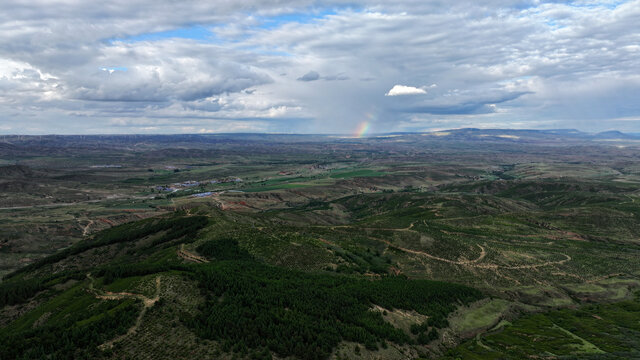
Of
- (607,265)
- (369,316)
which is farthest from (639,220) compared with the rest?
(369,316)

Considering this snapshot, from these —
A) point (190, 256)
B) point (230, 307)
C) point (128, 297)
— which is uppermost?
point (128, 297)

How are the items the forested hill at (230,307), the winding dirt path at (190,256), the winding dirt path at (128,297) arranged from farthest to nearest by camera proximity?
1. the winding dirt path at (190,256)
2. the forested hill at (230,307)
3. the winding dirt path at (128,297)

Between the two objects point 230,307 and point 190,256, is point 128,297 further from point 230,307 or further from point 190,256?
point 190,256

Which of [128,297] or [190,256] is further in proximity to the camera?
[190,256]

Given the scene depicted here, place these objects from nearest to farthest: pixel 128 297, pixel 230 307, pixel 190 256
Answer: pixel 230 307, pixel 128 297, pixel 190 256

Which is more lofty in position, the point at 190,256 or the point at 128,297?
the point at 128,297

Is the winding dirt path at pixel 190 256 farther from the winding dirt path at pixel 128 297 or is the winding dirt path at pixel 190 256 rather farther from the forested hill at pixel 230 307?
the winding dirt path at pixel 128 297

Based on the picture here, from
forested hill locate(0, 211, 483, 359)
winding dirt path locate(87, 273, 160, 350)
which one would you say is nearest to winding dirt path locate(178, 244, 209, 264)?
forested hill locate(0, 211, 483, 359)

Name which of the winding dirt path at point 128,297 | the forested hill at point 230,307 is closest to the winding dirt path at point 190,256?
the forested hill at point 230,307

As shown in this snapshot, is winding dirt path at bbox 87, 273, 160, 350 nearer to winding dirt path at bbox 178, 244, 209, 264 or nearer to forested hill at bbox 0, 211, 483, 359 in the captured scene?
forested hill at bbox 0, 211, 483, 359

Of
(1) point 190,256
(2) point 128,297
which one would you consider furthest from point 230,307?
(1) point 190,256

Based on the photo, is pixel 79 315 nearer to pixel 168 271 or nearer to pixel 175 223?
A: pixel 168 271
